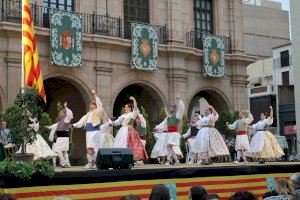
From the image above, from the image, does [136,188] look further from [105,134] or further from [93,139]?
[105,134]

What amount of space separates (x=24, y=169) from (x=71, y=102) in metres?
16.6

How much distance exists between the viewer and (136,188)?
1056 centimetres

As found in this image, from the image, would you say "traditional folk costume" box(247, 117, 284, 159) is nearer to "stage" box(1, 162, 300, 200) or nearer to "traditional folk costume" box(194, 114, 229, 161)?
"traditional folk costume" box(194, 114, 229, 161)

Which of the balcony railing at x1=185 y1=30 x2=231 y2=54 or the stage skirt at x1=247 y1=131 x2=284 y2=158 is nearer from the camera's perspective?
the stage skirt at x1=247 y1=131 x2=284 y2=158

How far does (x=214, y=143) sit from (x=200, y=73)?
432 inches

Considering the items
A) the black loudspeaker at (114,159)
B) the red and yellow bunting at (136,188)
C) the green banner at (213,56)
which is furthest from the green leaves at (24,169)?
the green banner at (213,56)

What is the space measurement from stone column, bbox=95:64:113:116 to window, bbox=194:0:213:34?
6254 millimetres

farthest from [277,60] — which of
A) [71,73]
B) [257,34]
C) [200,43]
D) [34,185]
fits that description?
[34,185]

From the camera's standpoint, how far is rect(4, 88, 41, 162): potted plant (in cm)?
1062

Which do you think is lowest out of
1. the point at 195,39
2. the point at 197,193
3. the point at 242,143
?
the point at 197,193

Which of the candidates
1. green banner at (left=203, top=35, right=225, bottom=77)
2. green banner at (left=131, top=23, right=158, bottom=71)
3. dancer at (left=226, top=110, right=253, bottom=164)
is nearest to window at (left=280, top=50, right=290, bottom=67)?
green banner at (left=203, top=35, right=225, bottom=77)

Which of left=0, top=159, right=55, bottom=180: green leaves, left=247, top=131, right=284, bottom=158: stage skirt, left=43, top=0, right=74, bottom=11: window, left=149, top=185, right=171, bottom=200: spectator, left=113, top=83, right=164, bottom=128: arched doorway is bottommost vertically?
left=149, top=185, right=171, bottom=200: spectator

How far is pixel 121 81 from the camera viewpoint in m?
22.6

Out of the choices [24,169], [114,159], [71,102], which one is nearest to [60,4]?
[71,102]
